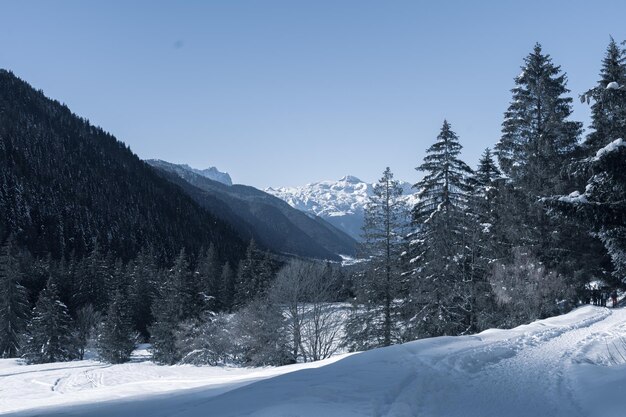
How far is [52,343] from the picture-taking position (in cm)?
4409

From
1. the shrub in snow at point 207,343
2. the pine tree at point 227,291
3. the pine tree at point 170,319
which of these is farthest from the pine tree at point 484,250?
the pine tree at point 227,291

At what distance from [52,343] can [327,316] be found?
96.9ft

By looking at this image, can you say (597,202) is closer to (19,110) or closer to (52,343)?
(52,343)

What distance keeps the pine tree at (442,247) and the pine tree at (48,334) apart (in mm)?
37040

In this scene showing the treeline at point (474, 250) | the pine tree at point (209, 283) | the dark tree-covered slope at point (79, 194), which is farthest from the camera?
the dark tree-covered slope at point (79, 194)

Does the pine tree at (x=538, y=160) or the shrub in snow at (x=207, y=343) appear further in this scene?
the shrub in snow at (x=207, y=343)

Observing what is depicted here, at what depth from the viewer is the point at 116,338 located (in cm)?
4416

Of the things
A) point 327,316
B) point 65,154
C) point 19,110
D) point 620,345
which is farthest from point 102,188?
point 620,345

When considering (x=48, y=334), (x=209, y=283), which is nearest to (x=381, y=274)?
(x=48, y=334)

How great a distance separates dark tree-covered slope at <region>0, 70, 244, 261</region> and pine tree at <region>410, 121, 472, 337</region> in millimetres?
95323

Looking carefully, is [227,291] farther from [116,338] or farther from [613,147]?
[613,147]

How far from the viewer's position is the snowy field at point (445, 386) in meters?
8.44

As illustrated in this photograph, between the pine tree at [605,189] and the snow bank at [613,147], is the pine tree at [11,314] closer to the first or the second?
the pine tree at [605,189]

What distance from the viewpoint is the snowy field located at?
8438 mm
